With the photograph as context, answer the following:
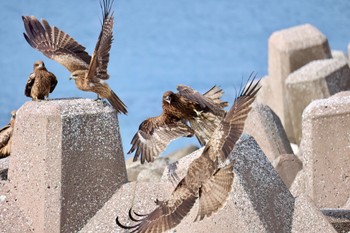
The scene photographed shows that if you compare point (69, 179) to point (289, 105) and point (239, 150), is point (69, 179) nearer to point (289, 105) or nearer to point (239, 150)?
point (239, 150)

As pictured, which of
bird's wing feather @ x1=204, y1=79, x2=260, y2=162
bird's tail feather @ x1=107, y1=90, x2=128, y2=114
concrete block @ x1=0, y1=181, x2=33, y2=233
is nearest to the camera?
A: bird's wing feather @ x1=204, y1=79, x2=260, y2=162

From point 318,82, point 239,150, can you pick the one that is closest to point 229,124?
point 239,150

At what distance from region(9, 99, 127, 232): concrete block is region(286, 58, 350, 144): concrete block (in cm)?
569

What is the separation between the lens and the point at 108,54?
27.8ft

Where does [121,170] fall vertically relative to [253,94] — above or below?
below

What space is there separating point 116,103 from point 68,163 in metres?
0.58

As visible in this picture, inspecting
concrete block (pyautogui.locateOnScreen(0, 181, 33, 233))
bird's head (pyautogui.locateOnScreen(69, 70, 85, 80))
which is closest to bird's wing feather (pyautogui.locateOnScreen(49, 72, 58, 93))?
bird's head (pyautogui.locateOnScreen(69, 70, 85, 80))

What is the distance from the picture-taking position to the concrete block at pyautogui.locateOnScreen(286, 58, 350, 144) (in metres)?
13.7

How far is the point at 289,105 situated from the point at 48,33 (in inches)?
223

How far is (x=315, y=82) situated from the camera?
13703 mm

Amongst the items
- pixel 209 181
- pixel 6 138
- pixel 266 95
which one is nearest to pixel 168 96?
pixel 209 181

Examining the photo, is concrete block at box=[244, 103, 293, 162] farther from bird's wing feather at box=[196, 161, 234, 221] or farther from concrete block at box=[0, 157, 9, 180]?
bird's wing feather at box=[196, 161, 234, 221]

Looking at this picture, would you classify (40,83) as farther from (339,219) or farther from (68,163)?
(339,219)

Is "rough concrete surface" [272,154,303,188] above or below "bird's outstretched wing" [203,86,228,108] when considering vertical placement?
below
